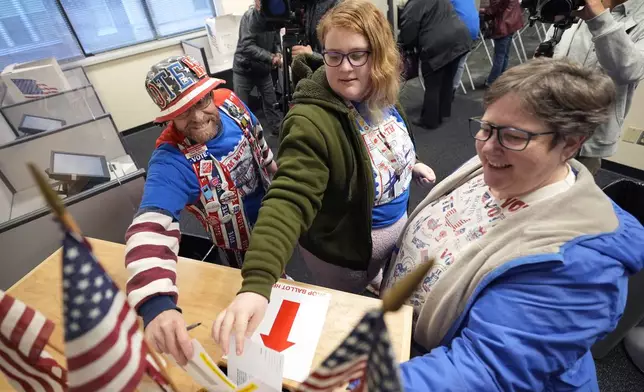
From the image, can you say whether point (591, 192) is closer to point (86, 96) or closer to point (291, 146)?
point (291, 146)

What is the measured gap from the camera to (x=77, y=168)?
65.1 inches

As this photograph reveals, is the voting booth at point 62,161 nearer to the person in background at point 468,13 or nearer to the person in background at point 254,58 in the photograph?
the person in background at point 254,58

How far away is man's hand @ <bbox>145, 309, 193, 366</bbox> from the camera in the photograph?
2.01ft

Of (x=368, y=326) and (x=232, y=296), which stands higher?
(x=368, y=326)

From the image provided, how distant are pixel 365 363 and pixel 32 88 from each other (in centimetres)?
384

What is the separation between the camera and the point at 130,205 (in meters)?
1.59

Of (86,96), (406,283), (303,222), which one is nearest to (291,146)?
(303,222)

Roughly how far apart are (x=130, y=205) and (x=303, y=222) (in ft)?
3.79

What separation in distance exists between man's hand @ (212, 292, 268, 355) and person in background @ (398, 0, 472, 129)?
2796mm

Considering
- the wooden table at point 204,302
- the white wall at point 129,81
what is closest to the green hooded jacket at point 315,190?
the wooden table at point 204,302

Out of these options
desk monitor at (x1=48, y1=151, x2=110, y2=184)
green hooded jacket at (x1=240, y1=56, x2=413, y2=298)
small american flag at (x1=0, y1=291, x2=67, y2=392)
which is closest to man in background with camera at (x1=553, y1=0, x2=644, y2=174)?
green hooded jacket at (x1=240, y1=56, x2=413, y2=298)

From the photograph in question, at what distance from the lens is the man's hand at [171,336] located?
0.61 meters

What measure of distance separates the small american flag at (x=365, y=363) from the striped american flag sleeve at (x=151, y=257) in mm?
448

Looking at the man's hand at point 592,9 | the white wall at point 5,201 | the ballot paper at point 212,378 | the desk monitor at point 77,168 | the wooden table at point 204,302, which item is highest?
the man's hand at point 592,9
